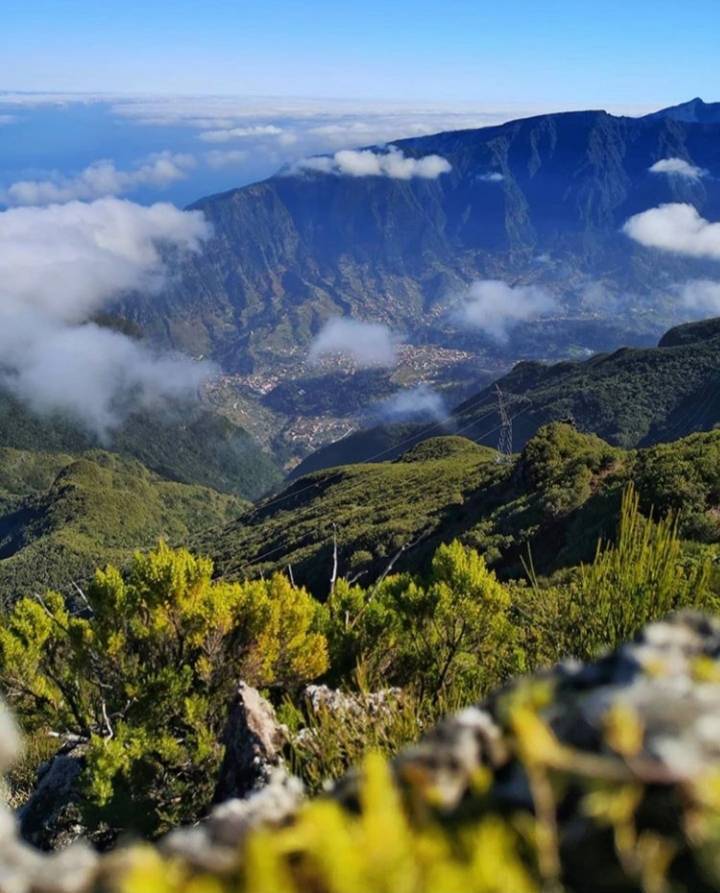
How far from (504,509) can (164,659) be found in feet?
103

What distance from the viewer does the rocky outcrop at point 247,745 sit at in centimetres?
841

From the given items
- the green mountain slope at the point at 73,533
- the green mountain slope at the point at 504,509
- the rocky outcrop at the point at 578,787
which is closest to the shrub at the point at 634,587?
the green mountain slope at the point at 504,509

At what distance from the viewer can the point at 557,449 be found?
4656cm

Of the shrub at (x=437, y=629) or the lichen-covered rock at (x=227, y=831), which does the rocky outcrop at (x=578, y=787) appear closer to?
the lichen-covered rock at (x=227, y=831)

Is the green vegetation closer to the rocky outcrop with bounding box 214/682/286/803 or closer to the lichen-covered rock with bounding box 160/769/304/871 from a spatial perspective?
the rocky outcrop with bounding box 214/682/286/803

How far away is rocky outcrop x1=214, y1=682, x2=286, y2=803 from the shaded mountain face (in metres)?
Answer: 117

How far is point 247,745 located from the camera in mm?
8859

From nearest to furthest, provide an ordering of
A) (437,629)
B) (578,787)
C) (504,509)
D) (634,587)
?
(578,787)
(634,587)
(437,629)
(504,509)

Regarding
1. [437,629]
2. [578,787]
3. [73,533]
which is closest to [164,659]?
[437,629]

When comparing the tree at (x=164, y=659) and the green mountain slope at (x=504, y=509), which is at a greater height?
the tree at (x=164, y=659)

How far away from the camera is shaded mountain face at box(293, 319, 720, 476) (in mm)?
134125

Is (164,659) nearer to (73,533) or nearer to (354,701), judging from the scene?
(354,701)

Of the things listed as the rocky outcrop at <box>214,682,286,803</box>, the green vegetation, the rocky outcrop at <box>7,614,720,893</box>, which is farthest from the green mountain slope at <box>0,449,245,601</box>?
the rocky outcrop at <box>7,614,720,893</box>

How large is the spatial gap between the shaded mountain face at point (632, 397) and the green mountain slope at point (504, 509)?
5272 centimetres
